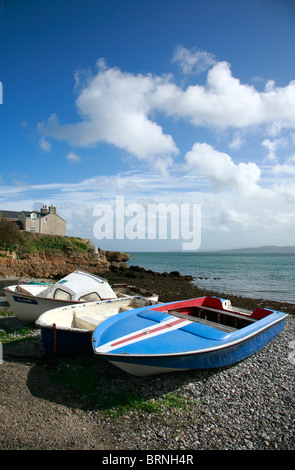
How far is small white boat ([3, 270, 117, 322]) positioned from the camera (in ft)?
34.7

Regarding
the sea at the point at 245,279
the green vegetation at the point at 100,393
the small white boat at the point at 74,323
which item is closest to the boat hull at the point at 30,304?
the small white boat at the point at 74,323

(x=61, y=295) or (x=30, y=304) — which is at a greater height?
(x=61, y=295)

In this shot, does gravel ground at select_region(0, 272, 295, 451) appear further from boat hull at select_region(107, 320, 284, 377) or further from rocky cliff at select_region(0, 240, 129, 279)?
rocky cliff at select_region(0, 240, 129, 279)

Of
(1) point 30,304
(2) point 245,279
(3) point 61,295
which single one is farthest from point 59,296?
(2) point 245,279

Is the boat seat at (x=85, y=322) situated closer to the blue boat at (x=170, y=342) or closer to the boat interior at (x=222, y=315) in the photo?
the blue boat at (x=170, y=342)

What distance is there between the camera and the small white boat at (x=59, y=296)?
1057 cm

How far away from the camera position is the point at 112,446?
4.75m

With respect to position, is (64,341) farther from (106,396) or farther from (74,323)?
(106,396)

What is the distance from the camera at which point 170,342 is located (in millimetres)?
6707

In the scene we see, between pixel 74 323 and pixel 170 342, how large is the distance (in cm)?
383

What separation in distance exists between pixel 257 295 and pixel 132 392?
21.5 metres

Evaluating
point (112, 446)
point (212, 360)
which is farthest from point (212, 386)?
point (112, 446)

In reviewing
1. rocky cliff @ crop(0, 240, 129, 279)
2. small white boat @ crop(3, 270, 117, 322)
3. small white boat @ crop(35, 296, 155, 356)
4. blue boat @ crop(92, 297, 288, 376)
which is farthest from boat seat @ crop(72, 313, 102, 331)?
rocky cliff @ crop(0, 240, 129, 279)

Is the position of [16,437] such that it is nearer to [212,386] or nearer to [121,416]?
[121,416]
